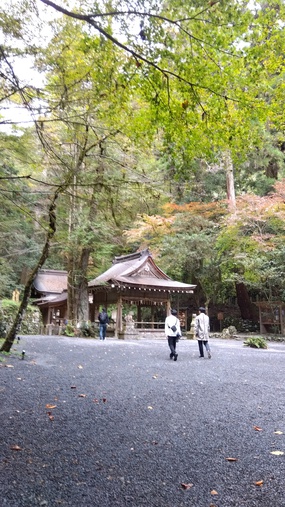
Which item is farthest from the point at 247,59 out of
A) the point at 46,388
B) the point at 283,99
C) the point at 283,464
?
the point at 46,388

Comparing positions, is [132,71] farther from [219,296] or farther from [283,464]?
[219,296]

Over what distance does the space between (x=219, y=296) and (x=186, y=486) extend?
21.8 metres

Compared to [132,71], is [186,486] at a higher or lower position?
lower

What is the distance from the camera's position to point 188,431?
3.52 meters

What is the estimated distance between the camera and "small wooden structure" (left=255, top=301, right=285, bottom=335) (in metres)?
17.1

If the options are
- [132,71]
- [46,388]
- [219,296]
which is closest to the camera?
[132,71]

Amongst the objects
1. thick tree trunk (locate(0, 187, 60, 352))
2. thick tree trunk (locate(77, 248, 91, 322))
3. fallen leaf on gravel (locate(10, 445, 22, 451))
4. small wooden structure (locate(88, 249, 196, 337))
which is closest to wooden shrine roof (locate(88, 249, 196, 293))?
small wooden structure (locate(88, 249, 196, 337))

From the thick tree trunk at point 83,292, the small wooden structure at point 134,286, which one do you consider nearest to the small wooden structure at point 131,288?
the small wooden structure at point 134,286

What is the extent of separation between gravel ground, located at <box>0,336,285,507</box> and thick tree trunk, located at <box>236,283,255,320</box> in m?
15.6

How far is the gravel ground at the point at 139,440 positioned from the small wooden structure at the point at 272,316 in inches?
454

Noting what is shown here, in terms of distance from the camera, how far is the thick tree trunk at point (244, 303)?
70.5 feet

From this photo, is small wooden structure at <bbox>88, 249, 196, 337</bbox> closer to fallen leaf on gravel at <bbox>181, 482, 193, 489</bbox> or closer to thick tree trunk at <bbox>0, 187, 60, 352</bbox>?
thick tree trunk at <bbox>0, 187, 60, 352</bbox>

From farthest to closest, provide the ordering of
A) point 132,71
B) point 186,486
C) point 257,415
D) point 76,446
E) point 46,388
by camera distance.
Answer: point 46,388
point 257,415
point 132,71
point 76,446
point 186,486

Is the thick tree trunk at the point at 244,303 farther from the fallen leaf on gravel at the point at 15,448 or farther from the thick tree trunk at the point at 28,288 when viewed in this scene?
the fallen leaf on gravel at the point at 15,448
